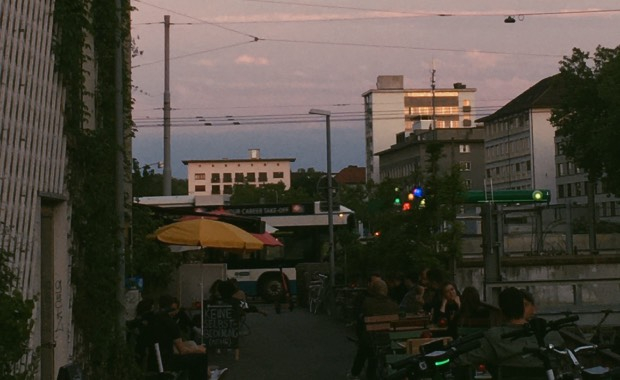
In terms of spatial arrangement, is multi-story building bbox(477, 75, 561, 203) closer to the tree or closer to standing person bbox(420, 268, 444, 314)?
the tree

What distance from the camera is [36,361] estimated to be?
12.9 m

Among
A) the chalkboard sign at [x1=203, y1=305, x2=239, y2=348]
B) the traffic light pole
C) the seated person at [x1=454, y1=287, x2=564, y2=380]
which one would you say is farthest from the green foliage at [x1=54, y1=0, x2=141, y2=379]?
the traffic light pole

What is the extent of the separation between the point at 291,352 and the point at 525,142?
128250mm

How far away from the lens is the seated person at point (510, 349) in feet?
28.6

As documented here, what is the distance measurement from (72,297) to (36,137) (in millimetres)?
2628

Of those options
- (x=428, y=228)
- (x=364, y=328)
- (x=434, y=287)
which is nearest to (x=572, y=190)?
(x=428, y=228)

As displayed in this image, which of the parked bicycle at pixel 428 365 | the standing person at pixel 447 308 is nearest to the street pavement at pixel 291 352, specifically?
the standing person at pixel 447 308

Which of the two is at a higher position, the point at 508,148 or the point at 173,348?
the point at 508,148

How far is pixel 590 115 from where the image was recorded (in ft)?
234

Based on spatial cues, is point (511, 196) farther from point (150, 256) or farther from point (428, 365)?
point (428, 365)

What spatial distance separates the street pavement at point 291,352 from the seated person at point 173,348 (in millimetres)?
2690

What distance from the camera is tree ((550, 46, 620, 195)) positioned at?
220ft

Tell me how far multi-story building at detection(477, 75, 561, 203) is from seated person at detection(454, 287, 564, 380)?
134m

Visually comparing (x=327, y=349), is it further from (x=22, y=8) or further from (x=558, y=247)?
(x=558, y=247)
